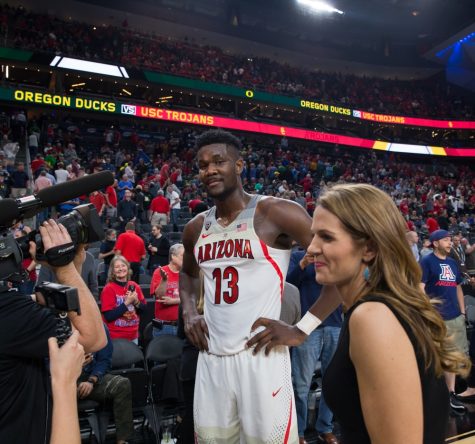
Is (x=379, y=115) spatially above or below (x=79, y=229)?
above

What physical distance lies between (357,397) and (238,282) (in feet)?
3.76

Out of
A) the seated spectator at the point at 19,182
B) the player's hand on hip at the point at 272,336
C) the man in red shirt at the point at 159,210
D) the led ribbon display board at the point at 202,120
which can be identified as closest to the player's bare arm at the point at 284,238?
the player's hand on hip at the point at 272,336

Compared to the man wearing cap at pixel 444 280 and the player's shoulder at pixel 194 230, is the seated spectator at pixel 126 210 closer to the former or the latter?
the man wearing cap at pixel 444 280

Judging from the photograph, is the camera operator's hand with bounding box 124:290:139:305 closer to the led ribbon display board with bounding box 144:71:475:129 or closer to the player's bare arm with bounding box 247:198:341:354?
the player's bare arm with bounding box 247:198:341:354

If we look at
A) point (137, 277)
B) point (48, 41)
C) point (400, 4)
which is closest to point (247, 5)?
point (400, 4)

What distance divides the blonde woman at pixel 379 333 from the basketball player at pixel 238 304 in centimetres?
88

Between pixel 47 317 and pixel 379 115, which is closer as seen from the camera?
pixel 47 317

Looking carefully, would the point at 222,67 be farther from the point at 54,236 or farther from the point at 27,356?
the point at 27,356

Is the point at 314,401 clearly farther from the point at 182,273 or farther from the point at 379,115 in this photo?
the point at 379,115

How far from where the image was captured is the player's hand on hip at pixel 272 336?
2158 mm

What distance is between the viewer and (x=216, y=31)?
30.0 metres

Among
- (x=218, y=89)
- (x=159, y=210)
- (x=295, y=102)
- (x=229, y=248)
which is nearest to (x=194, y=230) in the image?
(x=229, y=248)

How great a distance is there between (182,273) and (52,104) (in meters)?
19.1

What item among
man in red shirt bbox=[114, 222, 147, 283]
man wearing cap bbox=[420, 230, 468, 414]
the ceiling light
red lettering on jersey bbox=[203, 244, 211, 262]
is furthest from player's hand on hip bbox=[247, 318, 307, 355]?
the ceiling light
